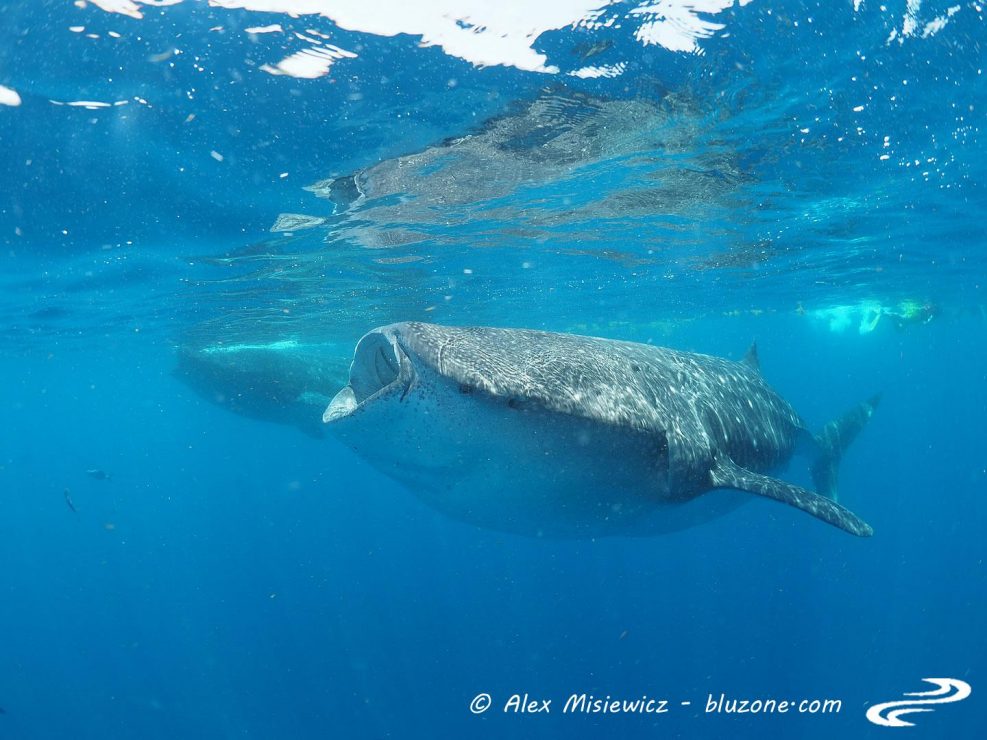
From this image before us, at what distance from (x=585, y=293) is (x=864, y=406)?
1324 cm

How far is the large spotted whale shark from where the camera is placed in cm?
381

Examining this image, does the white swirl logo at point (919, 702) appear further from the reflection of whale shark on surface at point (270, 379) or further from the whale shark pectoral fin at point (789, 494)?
the reflection of whale shark on surface at point (270, 379)

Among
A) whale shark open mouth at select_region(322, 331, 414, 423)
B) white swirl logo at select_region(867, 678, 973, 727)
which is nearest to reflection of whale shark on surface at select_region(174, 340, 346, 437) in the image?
whale shark open mouth at select_region(322, 331, 414, 423)

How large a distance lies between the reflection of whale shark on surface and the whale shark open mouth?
11459 millimetres

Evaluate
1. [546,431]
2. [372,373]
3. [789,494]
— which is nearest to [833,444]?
[789,494]

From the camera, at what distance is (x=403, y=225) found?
42.7ft

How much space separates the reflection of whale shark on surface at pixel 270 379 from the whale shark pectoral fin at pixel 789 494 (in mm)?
12075

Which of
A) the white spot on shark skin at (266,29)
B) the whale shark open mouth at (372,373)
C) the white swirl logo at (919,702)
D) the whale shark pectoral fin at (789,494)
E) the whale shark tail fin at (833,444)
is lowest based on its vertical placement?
the white swirl logo at (919,702)

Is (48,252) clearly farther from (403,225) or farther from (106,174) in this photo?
(403,225)

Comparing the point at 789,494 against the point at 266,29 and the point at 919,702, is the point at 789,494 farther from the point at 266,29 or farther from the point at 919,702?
the point at 919,702

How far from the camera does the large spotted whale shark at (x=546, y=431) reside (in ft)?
12.5

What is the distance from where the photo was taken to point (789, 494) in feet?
16.4

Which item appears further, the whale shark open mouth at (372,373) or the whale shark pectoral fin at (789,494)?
the whale shark pectoral fin at (789,494)

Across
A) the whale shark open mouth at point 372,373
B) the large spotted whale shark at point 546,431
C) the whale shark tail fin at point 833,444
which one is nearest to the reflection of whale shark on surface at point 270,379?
the whale shark tail fin at point 833,444
